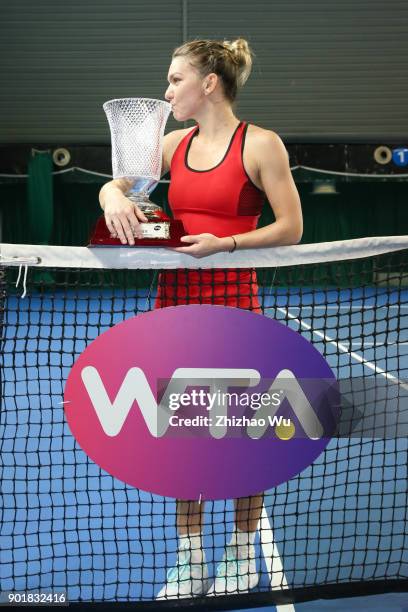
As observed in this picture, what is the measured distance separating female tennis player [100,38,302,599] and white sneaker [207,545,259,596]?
0.07 feet

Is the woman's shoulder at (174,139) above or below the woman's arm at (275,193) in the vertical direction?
above

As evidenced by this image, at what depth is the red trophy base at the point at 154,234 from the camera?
1586mm

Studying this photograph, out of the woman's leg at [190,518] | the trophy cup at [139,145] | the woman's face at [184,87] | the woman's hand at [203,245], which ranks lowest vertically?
the woman's leg at [190,518]

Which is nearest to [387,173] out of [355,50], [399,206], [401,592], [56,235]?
[399,206]

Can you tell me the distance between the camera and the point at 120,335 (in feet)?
5.33

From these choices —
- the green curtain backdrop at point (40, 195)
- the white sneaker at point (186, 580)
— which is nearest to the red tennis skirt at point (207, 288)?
the white sneaker at point (186, 580)

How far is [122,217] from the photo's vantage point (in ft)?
5.03

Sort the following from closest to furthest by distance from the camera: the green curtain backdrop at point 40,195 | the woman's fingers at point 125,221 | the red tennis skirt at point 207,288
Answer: the woman's fingers at point 125,221, the red tennis skirt at point 207,288, the green curtain backdrop at point 40,195

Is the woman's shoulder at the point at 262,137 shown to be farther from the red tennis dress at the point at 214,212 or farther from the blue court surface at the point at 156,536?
the blue court surface at the point at 156,536

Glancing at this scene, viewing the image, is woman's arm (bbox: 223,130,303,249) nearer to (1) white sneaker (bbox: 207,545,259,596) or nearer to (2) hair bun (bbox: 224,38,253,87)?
(2) hair bun (bbox: 224,38,253,87)

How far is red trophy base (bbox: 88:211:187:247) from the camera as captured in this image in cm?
159

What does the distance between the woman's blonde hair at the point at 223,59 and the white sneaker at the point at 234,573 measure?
48.9 inches

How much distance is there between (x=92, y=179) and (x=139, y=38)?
2.61m

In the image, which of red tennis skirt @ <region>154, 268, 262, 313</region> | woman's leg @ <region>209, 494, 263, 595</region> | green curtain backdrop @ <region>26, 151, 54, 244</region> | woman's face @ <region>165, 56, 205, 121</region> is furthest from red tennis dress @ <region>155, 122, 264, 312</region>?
green curtain backdrop @ <region>26, 151, 54, 244</region>
